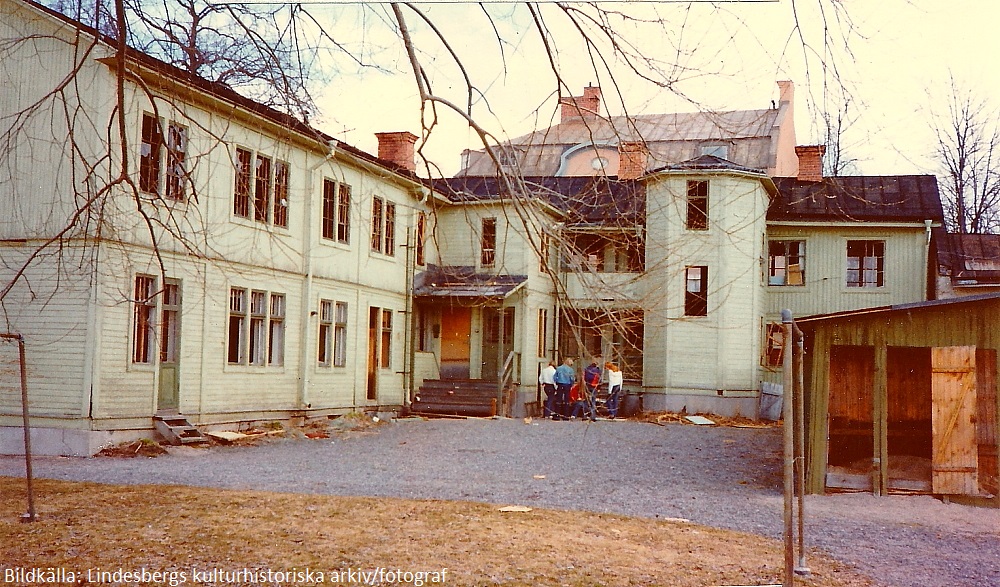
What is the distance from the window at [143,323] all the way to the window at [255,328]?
7.45ft

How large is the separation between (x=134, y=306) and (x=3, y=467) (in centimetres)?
394

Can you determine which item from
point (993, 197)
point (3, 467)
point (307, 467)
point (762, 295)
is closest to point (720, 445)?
point (307, 467)

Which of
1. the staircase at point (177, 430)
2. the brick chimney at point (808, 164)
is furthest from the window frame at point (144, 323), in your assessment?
the brick chimney at point (808, 164)

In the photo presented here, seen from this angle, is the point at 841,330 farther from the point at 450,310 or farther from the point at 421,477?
the point at 450,310

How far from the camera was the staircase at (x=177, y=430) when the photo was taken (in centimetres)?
1919

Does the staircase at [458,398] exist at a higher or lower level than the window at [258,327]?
lower

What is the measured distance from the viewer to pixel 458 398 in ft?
98.5

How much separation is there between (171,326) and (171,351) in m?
0.48

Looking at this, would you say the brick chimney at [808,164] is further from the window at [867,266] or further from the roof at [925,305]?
the roof at [925,305]

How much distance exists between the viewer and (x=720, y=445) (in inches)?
906

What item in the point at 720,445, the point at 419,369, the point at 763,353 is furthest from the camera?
the point at 763,353

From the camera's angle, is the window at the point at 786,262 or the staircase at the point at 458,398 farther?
the window at the point at 786,262

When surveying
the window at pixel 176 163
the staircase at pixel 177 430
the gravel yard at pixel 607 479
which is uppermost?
the window at pixel 176 163

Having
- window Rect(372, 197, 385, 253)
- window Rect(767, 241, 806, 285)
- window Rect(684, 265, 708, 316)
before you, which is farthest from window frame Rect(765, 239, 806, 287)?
window Rect(372, 197, 385, 253)
